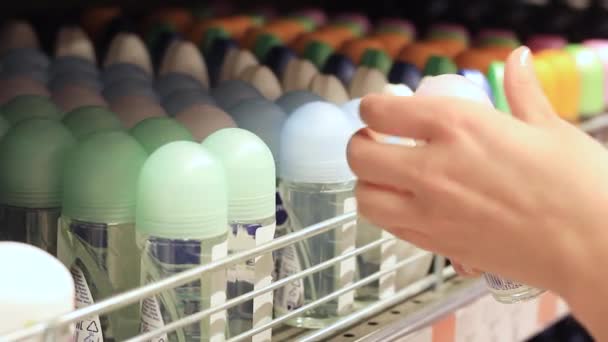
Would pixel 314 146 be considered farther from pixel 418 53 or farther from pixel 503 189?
pixel 418 53

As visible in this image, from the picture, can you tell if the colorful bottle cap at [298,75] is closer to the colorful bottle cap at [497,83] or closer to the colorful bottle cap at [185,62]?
the colorful bottle cap at [185,62]

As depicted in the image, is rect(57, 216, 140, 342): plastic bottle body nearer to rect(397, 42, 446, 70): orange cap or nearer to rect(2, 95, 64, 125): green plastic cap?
rect(2, 95, 64, 125): green plastic cap

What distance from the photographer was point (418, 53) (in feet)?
3.89

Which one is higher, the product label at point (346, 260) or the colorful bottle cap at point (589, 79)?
the colorful bottle cap at point (589, 79)

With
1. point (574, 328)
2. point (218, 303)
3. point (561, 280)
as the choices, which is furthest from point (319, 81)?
point (574, 328)

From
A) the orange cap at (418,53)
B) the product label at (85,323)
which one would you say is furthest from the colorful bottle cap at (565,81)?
the product label at (85,323)

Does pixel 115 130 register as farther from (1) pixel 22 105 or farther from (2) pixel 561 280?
(2) pixel 561 280

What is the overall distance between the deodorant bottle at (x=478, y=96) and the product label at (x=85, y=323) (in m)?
0.30

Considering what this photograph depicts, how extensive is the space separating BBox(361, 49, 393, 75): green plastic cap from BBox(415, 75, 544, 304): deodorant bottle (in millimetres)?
335

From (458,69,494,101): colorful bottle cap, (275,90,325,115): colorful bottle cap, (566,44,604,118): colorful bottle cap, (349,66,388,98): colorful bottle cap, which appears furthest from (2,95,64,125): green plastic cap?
(566,44,604,118): colorful bottle cap

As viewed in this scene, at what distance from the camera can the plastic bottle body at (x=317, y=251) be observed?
814mm

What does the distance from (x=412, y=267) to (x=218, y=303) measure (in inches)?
12.0

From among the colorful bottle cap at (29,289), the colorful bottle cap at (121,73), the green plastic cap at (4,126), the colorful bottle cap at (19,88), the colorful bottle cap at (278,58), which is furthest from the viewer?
the colorful bottle cap at (278,58)

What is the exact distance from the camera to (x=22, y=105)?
0.82 metres
